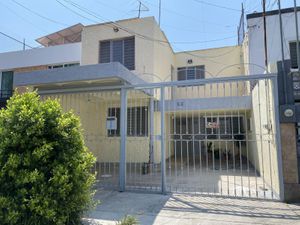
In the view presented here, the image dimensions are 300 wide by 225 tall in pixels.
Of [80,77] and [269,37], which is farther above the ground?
[269,37]

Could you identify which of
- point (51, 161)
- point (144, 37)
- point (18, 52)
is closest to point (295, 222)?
point (51, 161)

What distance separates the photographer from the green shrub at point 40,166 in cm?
328

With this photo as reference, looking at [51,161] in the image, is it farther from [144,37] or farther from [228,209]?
[144,37]

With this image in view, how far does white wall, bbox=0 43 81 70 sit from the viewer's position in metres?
13.7

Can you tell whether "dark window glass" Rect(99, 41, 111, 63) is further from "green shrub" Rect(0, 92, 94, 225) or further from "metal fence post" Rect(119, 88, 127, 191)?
"green shrub" Rect(0, 92, 94, 225)

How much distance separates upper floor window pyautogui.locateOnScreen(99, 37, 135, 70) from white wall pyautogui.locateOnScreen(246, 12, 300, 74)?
5753 mm

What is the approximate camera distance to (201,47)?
1561 cm

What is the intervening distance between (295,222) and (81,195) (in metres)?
3.75

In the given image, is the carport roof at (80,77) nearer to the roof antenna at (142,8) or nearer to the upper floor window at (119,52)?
the upper floor window at (119,52)

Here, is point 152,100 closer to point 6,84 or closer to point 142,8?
point 142,8

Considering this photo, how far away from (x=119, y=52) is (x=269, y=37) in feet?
24.0

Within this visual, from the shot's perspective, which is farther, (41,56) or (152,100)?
(41,56)

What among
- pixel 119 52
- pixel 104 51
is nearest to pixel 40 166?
pixel 119 52

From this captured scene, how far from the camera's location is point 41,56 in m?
14.4
